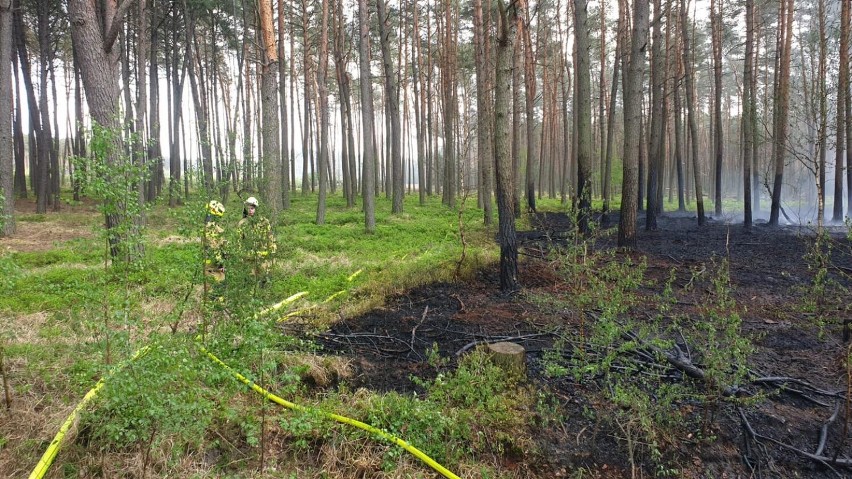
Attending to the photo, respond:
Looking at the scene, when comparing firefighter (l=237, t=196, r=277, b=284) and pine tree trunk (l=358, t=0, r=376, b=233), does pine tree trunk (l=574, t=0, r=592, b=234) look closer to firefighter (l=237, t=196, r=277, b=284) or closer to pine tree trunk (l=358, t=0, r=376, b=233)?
pine tree trunk (l=358, t=0, r=376, b=233)

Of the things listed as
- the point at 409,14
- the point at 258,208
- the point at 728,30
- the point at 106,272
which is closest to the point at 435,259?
the point at 258,208

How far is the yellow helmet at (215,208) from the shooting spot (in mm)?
3215

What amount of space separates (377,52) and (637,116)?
17.9m

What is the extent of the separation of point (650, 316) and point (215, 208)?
16.3 ft

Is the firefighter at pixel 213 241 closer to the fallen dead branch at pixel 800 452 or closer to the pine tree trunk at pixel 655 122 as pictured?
the fallen dead branch at pixel 800 452

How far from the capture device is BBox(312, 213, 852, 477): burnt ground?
3.03m

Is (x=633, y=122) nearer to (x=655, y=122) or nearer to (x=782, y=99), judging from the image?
(x=655, y=122)

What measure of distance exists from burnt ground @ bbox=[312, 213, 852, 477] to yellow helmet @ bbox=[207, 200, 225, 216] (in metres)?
1.84

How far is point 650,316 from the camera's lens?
5.57 meters

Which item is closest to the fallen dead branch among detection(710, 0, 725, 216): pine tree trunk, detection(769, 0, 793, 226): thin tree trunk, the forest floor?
the forest floor

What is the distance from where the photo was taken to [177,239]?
34.5ft

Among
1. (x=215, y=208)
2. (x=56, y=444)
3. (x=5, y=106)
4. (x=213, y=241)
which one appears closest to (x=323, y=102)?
(x=5, y=106)

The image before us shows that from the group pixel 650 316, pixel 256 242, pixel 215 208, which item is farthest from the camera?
pixel 650 316

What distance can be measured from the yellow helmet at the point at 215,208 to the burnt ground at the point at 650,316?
72.4 inches
